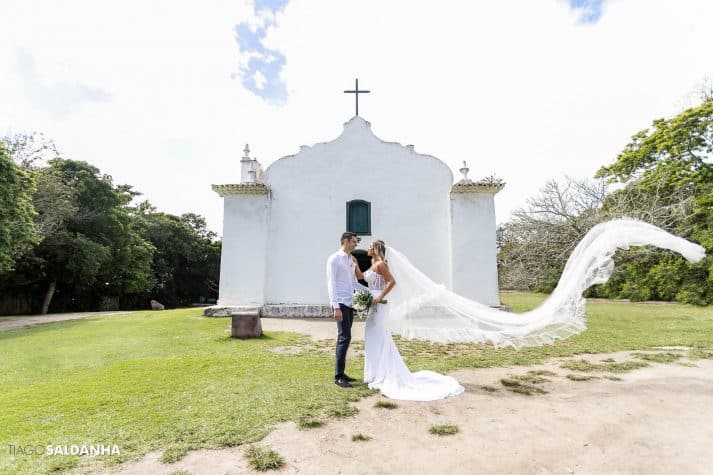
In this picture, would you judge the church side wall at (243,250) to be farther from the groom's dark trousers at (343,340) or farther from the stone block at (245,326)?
the groom's dark trousers at (343,340)

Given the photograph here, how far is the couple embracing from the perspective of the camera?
472 cm

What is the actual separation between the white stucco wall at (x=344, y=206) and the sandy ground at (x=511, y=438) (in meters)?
9.20

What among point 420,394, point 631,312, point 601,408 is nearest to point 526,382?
point 601,408

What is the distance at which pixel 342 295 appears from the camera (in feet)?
16.3

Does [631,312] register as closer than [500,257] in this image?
Yes

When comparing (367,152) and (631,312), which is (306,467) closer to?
(367,152)

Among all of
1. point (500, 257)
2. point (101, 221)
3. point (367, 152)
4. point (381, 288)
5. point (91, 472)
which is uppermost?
point (367, 152)

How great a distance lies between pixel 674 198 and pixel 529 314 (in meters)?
18.5

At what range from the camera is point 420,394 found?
4422 millimetres

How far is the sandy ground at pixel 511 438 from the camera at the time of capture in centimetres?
278

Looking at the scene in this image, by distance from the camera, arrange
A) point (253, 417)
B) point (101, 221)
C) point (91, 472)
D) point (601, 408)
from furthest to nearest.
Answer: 1. point (101, 221)
2. point (601, 408)
3. point (253, 417)
4. point (91, 472)

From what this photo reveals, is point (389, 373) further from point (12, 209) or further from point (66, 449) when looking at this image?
point (12, 209)

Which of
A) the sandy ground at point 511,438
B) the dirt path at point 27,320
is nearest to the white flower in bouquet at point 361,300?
the sandy ground at point 511,438

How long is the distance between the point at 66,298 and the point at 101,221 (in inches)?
220
